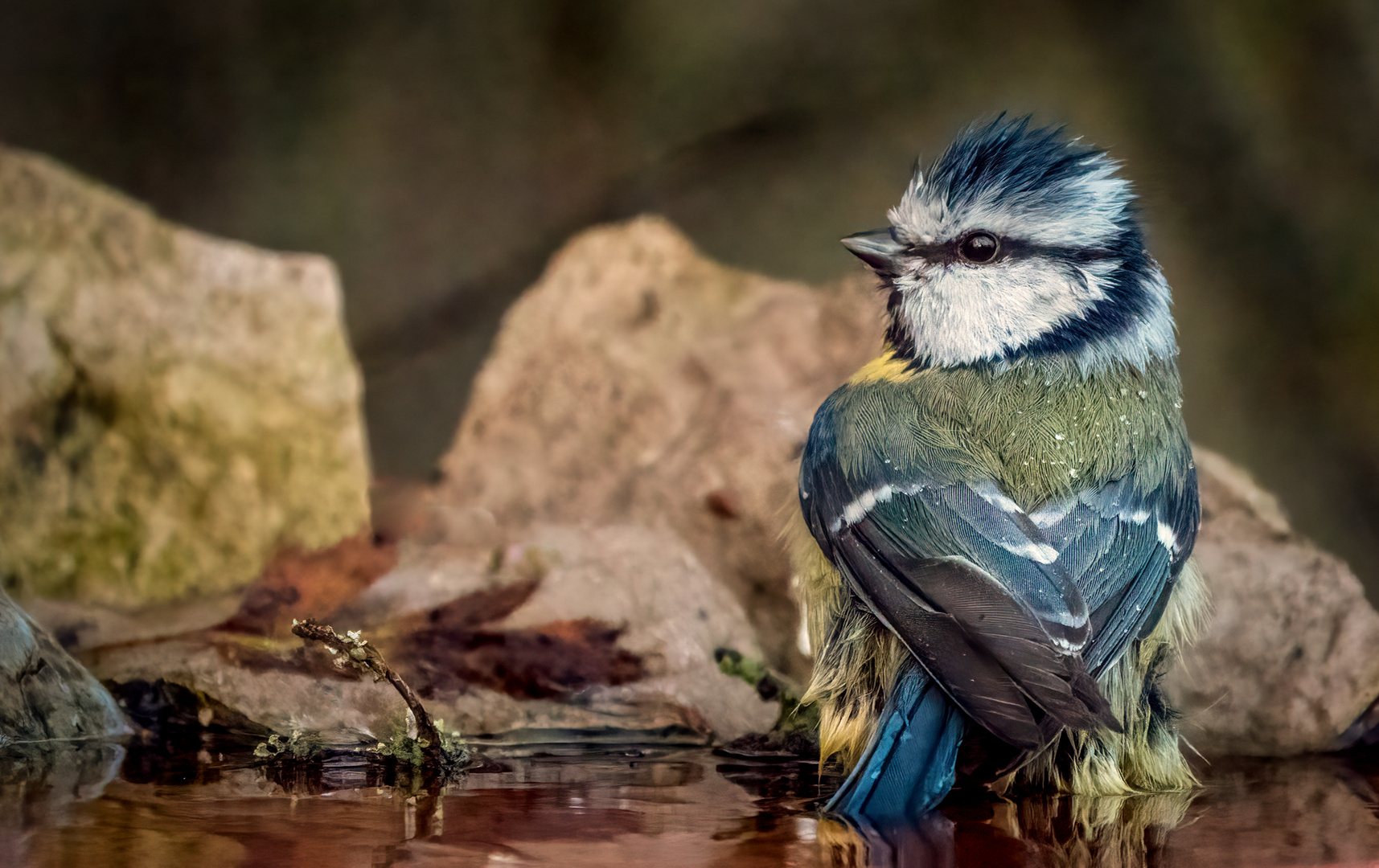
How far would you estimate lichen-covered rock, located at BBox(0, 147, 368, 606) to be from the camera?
2498 mm

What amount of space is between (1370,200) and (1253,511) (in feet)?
2.76

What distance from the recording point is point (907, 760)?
1.44 m

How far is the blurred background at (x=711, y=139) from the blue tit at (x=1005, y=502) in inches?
39.6

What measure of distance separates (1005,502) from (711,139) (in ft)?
5.70

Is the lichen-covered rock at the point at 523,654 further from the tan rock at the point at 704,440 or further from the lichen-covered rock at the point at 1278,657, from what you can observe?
the lichen-covered rock at the point at 1278,657

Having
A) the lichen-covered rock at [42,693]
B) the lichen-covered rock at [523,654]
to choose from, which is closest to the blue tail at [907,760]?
the lichen-covered rock at [523,654]

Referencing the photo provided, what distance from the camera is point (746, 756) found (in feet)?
6.37

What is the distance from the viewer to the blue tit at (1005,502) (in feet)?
4.74

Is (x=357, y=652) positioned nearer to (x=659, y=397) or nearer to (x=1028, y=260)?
(x=1028, y=260)

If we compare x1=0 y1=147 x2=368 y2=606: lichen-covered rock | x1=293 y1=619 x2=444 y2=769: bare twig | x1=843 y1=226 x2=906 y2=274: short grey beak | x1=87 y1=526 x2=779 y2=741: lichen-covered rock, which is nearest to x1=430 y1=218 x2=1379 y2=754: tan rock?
x1=87 y1=526 x2=779 y2=741: lichen-covered rock

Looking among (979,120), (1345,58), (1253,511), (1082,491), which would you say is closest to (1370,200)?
(1345,58)

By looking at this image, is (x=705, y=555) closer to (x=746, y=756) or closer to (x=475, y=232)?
(x=746, y=756)

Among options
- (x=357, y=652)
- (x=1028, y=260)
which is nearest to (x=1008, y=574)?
(x=1028, y=260)

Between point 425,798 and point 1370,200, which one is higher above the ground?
point 1370,200
